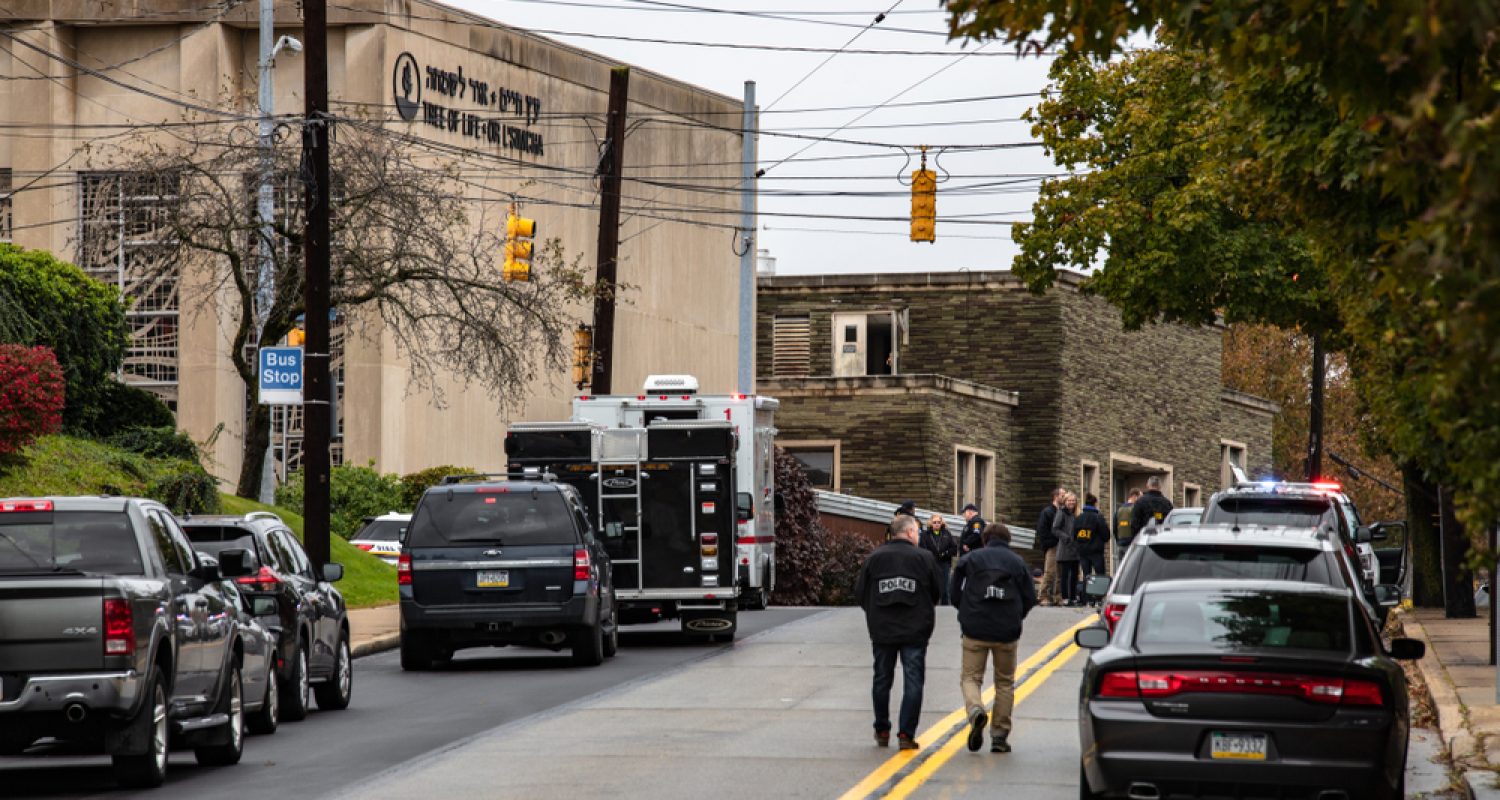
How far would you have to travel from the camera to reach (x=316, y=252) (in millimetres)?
25203

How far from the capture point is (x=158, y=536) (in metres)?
14.4

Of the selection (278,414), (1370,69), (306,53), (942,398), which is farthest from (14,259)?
(1370,69)

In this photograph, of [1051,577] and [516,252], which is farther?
[1051,577]

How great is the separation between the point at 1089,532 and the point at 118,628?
2259 centimetres

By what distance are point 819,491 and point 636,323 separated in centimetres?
914

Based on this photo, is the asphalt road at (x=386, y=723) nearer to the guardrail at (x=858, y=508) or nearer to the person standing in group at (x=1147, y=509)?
the person standing in group at (x=1147, y=509)

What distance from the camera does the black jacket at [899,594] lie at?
15.8 metres

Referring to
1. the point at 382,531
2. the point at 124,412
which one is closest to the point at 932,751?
the point at 124,412

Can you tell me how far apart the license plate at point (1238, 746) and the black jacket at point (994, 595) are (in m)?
4.35

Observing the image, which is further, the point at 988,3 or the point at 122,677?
the point at 122,677

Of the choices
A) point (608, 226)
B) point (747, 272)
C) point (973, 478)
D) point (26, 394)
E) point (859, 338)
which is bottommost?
point (973, 478)

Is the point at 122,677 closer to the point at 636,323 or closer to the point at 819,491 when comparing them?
the point at 819,491

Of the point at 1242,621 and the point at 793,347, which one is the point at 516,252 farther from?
the point at 793,347

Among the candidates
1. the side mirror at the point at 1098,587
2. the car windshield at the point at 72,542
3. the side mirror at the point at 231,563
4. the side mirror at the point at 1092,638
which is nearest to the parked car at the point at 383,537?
the side mirror at the point at 1098,587
